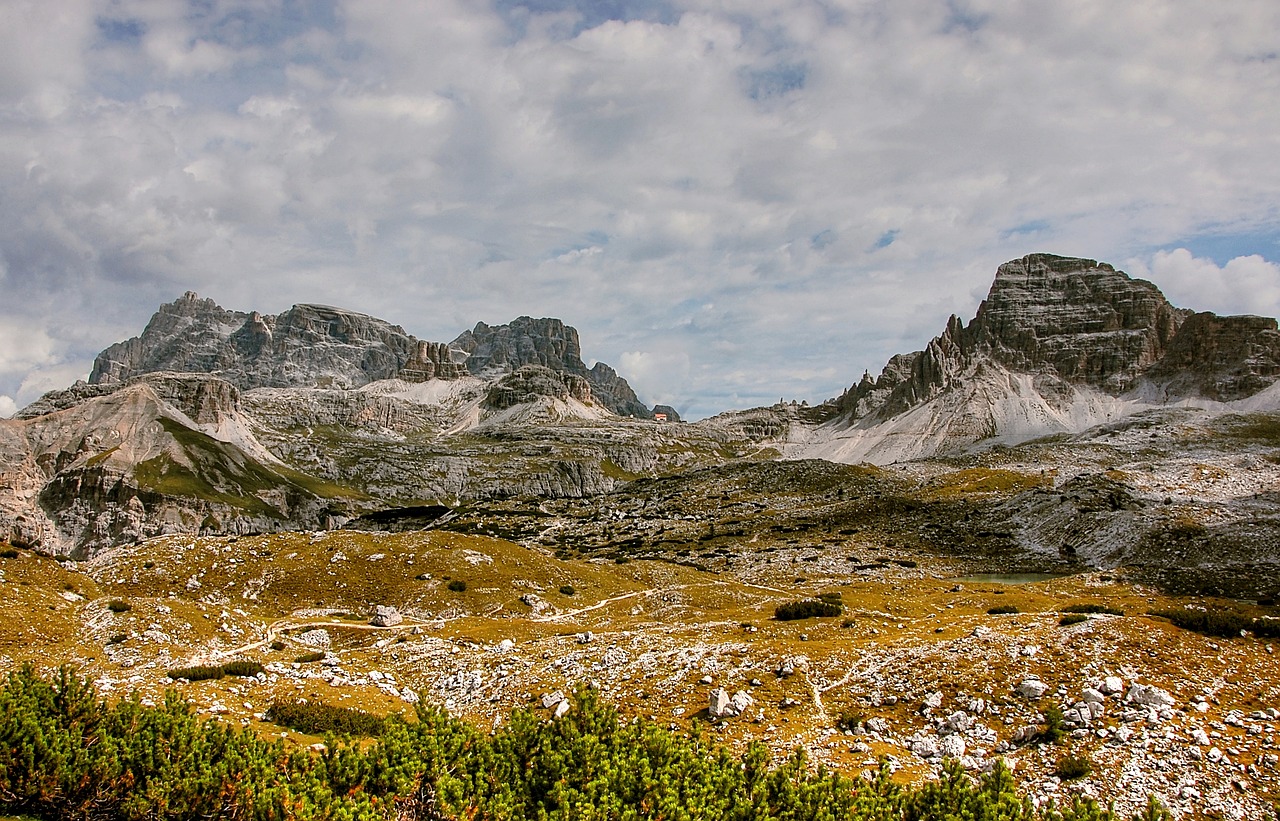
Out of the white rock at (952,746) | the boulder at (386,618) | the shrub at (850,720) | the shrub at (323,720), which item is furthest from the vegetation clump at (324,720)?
the boulder at (386,618)

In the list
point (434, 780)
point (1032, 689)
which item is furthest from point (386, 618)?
point (1032, 689)

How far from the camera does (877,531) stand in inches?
4513

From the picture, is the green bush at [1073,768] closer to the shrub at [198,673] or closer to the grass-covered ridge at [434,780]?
the grass-covered ridge at [434,780]

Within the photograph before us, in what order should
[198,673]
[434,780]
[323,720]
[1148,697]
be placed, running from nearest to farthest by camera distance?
1. [434,780]
2. [1148,697]
3. [323,720]
4. [198,673]

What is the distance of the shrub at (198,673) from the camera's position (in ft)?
89.1

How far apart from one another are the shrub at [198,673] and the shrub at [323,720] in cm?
576

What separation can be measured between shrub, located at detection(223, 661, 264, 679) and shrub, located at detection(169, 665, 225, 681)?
461 millimetres

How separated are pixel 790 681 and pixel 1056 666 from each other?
8.89 meters

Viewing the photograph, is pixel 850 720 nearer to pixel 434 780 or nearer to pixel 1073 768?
pixel 1073 768

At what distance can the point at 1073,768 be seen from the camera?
1714cm

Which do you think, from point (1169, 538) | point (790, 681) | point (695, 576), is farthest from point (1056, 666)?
point (1169, 538)

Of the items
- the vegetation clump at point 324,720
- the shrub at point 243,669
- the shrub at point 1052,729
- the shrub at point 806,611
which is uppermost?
the shrub at point 243,669

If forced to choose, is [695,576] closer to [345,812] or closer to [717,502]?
[345,812]

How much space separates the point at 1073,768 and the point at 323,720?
74.8ft
